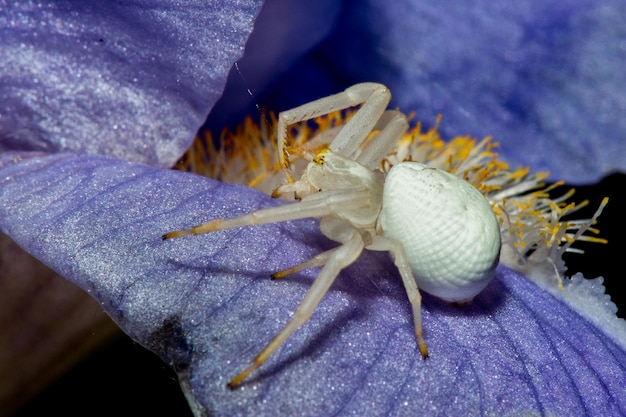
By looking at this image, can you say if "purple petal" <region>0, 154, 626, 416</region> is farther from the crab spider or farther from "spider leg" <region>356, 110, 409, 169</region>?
"spider leg" <region>356, 110, 409, 169</region>

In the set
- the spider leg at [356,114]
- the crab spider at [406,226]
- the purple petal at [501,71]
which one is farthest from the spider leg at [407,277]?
the purple petal at [501,71]

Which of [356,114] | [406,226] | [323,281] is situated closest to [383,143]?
[356,114]

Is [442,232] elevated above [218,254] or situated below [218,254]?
above

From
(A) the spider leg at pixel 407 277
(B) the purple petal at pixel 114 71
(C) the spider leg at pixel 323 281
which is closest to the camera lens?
(C) the spider leg at pixel 323 281

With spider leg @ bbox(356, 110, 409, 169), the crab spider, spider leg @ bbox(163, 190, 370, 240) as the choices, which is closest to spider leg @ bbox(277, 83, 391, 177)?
spider leg @ bbox(356, 110, 409, 169)

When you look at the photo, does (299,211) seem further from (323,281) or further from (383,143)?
(383,143)

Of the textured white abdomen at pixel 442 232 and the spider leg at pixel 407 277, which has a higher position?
the textured white abdomen at pixel 442 232

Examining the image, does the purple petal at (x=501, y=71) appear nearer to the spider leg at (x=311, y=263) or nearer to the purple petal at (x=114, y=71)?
the purple petal at (x=114, y=71)
